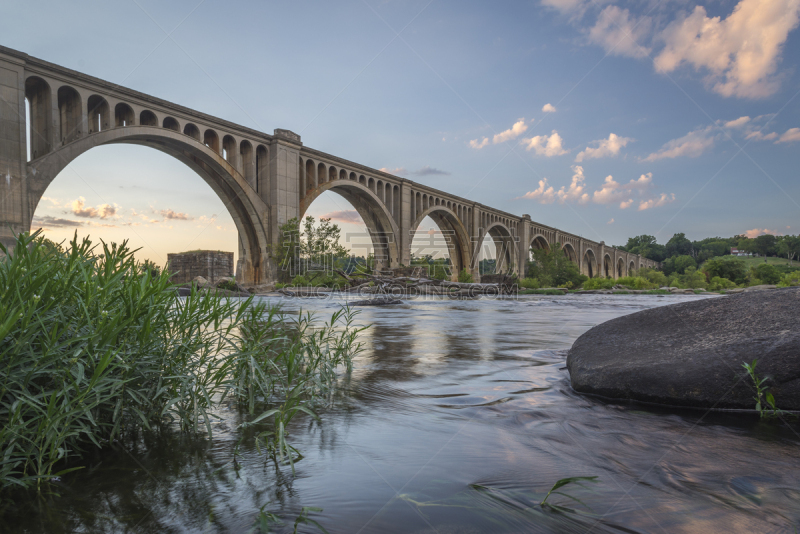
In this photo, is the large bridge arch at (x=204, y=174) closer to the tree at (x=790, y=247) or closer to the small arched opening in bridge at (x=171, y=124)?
the small arched opening in bridge at (x=171, y=124)

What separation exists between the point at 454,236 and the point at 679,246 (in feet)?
323

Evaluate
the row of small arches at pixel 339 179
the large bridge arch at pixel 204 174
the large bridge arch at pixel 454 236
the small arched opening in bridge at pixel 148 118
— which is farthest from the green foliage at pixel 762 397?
the large bridge arch at pixel 454 236

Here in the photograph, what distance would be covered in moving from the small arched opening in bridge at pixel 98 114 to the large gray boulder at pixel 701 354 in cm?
2274

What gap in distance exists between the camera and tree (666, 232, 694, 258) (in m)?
112

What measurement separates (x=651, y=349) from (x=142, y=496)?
330 cm

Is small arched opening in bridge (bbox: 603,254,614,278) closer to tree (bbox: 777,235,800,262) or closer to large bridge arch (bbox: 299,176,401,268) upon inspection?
tree (bbox: 777,235,800,262)

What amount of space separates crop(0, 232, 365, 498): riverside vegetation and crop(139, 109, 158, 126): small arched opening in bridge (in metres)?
22.9

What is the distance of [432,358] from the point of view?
450 centimetres

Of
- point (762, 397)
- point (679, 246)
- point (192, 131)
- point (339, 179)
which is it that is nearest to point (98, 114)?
point (192, 131)

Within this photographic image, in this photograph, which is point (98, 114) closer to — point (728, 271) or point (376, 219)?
point (376, 219)

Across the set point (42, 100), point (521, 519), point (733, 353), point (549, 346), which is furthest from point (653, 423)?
point (42, 100)

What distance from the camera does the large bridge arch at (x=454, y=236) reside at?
47291mm

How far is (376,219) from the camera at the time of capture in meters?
38.9

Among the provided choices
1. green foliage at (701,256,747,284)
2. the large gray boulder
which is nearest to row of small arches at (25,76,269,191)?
the large gray boulder
